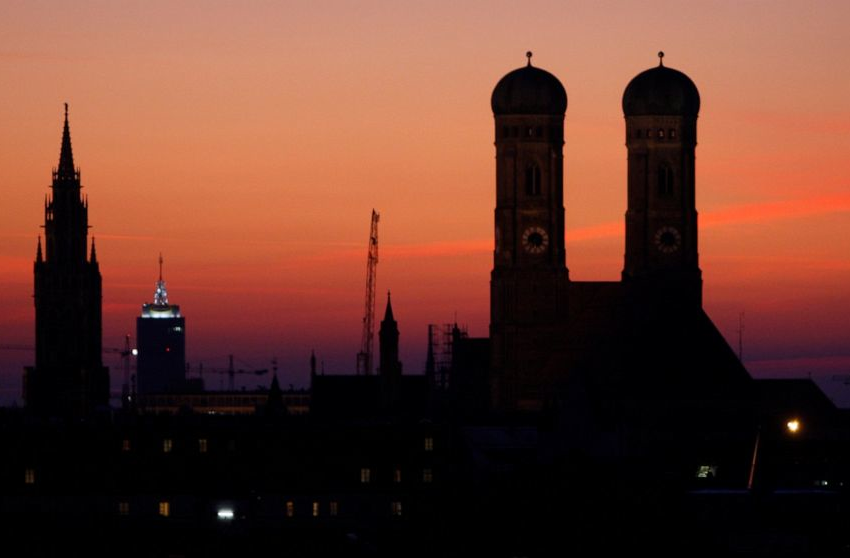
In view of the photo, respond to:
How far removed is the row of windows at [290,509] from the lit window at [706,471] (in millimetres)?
15077

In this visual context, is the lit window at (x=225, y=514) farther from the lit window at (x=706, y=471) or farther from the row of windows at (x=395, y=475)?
the lit window at (x=706, y=471)

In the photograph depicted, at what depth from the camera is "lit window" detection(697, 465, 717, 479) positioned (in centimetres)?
17338

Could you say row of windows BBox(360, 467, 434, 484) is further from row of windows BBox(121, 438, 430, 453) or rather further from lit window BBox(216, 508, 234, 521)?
lit window BBox(216, 508, 234, 521)

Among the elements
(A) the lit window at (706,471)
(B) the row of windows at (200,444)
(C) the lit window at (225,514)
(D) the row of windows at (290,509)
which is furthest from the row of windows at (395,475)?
(A) the lit window at (706,471)

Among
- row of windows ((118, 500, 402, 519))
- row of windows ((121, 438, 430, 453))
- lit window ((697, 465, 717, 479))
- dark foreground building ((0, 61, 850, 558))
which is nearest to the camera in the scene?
dark foreground building ((0, 61, 850, 558))

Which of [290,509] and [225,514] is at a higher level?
[290,509]

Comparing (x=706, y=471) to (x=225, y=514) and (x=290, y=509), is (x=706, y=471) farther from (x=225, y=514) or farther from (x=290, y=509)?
(x=225, y=514)

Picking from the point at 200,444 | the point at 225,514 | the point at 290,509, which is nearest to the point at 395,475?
the point at 290,509

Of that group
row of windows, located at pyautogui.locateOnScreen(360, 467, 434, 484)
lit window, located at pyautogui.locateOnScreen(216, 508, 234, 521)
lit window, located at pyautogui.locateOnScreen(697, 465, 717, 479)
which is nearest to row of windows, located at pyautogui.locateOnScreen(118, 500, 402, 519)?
lit window, located at pyautogui.locateOnScreen(216, 508, 234, 521)

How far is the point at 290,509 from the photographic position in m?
174

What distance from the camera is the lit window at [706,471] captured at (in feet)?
569

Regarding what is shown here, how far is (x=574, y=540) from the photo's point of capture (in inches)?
4498

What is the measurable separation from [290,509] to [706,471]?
2139 centimetres

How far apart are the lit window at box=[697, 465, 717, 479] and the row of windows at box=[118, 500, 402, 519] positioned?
1508 centimetres
